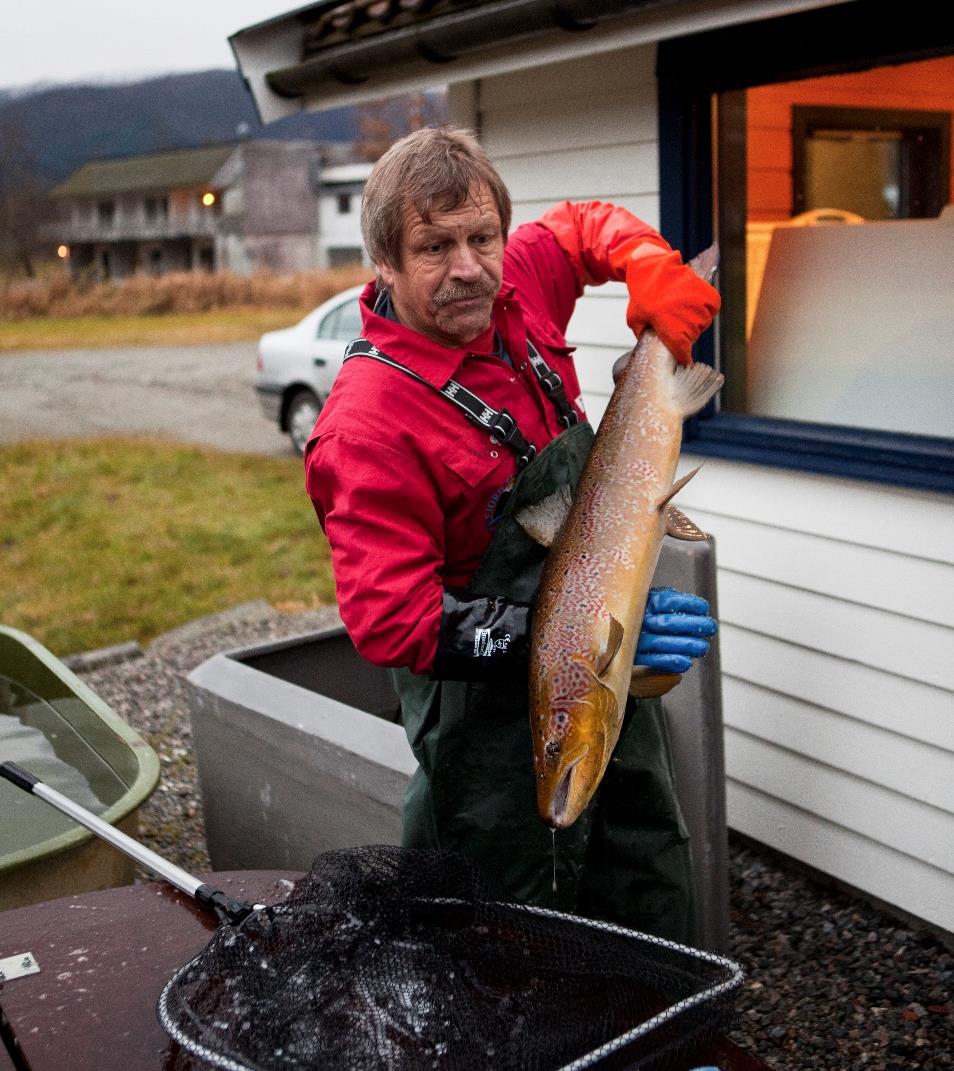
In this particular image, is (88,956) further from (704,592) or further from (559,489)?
(704,592)

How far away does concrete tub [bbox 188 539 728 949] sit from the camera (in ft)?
12.0

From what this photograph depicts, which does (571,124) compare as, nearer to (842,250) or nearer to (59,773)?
(842,250)

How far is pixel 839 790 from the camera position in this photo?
4340mm

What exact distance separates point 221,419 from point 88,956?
18.0 metres

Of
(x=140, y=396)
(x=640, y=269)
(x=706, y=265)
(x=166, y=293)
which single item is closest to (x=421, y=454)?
(x=640, y=269)

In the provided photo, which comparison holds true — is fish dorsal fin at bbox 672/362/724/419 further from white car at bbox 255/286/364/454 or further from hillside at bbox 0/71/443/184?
hillside at bbox 0/71/443/184

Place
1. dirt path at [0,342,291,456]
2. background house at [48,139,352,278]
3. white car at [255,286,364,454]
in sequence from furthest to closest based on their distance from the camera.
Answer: background house at [48,139,352,278] → dirt path at [0,342,291,456] → white car at [255,286,364,454]

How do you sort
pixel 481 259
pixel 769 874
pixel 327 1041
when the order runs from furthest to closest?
pixel 769 874
pixel 481 259
pixel 327 1041

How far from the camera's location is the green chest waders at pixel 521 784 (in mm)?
2646

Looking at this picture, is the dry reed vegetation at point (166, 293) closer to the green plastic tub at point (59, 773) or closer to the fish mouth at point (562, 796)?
the green plastic tub at point (59, 773)

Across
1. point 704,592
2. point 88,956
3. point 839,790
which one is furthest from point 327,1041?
point 839,790

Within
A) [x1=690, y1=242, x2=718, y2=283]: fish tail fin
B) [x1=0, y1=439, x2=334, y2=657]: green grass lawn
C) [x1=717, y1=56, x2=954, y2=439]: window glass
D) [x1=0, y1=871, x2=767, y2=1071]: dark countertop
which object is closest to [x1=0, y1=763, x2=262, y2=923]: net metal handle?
[x1=0, y1=871, x2=767, y2=1071]: dark countertop

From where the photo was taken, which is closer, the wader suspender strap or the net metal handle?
the net metal handle

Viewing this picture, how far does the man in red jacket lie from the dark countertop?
50 cm
